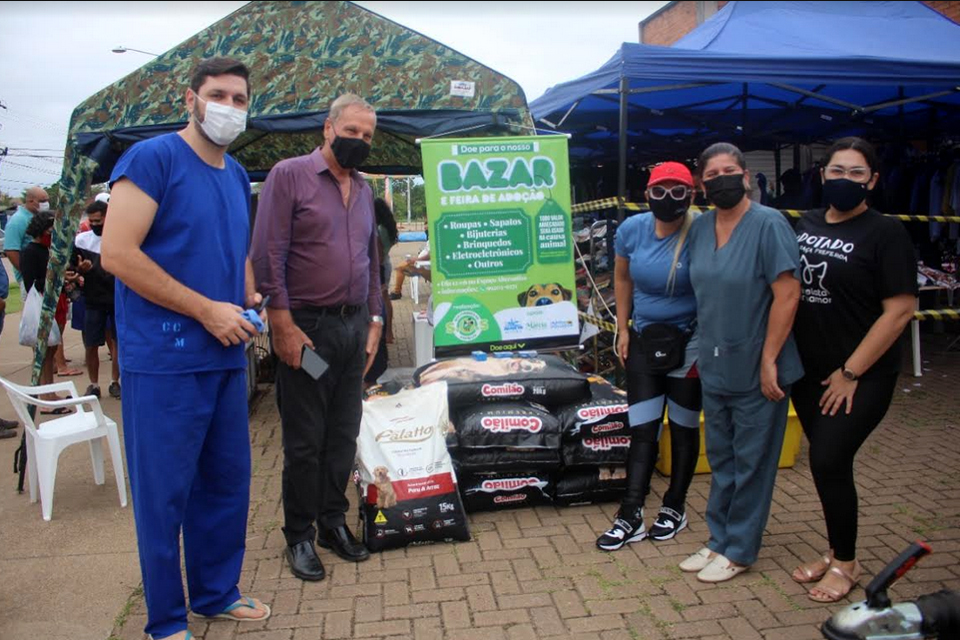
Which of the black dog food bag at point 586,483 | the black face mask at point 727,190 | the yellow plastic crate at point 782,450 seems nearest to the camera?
the black face mask at point 727,190

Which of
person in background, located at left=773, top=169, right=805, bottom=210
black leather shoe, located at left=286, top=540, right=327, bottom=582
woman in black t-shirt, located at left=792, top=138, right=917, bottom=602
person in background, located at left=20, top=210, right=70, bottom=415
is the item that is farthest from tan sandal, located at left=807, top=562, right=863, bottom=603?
person in background, located at left=773, top=169, right=805, bottom=210

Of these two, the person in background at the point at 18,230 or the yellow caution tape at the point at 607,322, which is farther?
the person in background at the point at 18,230

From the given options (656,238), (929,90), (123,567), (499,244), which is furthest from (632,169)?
(123,567)

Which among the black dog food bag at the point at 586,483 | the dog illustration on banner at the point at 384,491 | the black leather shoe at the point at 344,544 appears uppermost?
the dog illustration on banner at the point at 384,491

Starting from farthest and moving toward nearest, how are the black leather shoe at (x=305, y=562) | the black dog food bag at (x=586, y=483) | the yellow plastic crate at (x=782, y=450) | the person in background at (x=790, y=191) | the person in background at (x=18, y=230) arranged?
the person in background at (x=790, y=191)
the person in background at (x=18, y=230)
the yellow plastic crate at (x=782, y=450)
the black dog food bag at (x=586, y=483)
the black leather shoe at (x=305, y=562)

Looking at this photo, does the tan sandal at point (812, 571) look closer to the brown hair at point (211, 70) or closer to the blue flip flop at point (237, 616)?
the blue flip flop at point (237, 616)

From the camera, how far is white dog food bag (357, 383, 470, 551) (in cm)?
362

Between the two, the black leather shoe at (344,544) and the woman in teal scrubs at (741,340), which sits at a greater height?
the woman in teal scrubs at (741,340)

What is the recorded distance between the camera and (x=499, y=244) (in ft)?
17.0

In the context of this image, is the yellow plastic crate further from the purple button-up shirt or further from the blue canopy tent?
the purple button-up shirt

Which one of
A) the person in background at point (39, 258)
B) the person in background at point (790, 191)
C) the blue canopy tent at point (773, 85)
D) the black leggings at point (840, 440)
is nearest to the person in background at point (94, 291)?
the person in background at point (39, 258)

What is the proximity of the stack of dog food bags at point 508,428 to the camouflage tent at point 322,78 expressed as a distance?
7.19 ft

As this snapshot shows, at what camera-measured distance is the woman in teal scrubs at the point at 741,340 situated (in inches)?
120

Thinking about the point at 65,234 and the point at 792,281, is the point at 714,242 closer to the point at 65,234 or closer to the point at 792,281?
the point at 792,281
